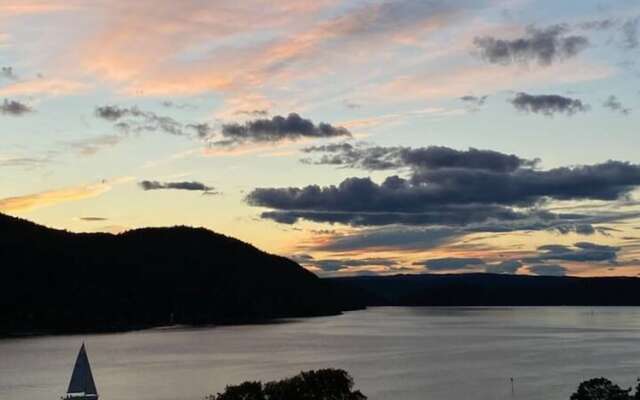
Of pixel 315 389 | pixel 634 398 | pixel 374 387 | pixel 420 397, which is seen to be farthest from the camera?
pixel 374 387

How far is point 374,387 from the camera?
167 metres

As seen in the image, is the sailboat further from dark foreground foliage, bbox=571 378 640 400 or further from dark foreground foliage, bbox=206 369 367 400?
dark foreground foliage, bbox=571 378 640 400

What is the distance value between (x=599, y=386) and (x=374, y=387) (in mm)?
78031

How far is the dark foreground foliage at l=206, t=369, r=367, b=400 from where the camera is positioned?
7981 centimetres

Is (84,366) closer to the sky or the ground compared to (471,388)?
closer to the sky

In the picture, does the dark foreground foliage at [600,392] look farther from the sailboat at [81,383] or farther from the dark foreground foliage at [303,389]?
the sailboat at [81,383]

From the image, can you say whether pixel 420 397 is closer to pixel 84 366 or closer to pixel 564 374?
pixel 564 374

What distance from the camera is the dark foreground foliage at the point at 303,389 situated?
79.8 metres

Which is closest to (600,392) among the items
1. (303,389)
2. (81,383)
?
(303,389)

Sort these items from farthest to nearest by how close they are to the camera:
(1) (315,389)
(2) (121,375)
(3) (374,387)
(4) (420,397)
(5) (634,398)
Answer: (2) (121,375), (3) (374,387), (4) (420,397), (5) (634,398), (1) (315,389)

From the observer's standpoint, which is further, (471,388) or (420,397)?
(471,388)

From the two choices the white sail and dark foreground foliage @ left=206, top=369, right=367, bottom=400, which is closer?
dark foreground foliage @ left=206, top=369, right=367, bottom=400

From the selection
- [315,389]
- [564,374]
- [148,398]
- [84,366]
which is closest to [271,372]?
[148,398]

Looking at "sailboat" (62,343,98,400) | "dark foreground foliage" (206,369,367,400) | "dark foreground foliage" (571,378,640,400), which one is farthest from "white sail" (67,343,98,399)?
Result: "dark foreground foliage" (571,378,640,400)
